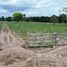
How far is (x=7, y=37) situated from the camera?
56.4 ft

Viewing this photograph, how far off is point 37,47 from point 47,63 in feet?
22.4

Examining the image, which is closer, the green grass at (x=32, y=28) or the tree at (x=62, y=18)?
the green grass at (x=32, y=28)

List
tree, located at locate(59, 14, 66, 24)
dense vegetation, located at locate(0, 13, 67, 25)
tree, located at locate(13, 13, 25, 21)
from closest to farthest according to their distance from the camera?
tree, located at locate(59, 14, 66, 24) < dense vegetation, located at locate(0, 13, 67, 25) < tree, located at locate(13, 13, 25, 21)

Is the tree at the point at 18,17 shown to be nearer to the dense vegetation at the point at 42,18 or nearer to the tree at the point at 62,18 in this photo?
the dense vegetation at the point at 42,18

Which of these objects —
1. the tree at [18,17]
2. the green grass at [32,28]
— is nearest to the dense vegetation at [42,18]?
the tree at [18,17]

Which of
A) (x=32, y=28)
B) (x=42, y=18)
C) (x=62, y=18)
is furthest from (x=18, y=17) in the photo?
(x=32, y=28)

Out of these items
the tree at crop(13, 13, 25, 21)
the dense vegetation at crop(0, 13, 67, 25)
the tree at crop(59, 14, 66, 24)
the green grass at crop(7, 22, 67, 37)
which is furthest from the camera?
the tree at crop(13, 13, 25, 21)

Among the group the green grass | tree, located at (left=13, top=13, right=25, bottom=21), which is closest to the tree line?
tree, located at (left=13, top=13, right=25, bottom=21)

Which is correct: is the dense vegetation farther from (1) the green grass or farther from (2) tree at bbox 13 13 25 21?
(1) the green grass

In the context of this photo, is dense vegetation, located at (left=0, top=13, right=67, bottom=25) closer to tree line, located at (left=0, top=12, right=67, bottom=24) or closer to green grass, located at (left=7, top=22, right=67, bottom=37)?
tree line, located at (left=0, top=12, right=67, bottom=24)

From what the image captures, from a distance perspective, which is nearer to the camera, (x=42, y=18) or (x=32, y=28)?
(x=32, y=28)

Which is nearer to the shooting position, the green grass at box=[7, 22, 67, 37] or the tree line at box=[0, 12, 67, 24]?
the green grass at box=[7, 22, 67, 37]

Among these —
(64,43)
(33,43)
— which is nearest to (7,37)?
(33,43)

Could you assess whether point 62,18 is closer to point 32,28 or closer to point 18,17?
point 18,17
